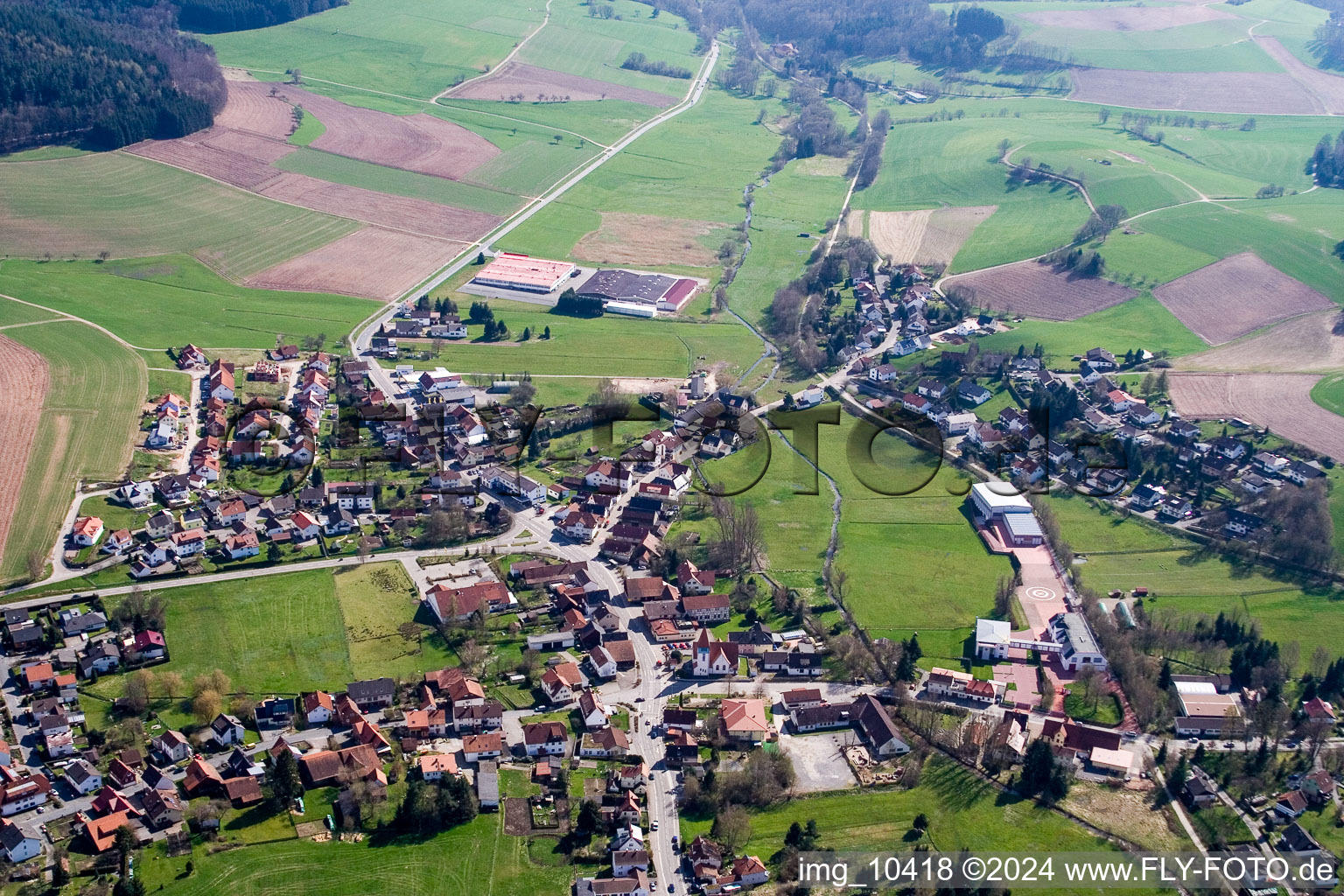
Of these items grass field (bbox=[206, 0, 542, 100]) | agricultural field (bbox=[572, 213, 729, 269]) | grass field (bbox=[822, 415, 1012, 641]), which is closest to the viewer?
grass field (bbox=[822, 415, 1012, 641])

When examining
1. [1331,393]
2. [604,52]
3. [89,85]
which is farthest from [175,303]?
[604,52]

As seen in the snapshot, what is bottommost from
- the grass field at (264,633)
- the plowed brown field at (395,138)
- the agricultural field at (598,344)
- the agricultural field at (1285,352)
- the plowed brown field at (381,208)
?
the grass field at (264,633)

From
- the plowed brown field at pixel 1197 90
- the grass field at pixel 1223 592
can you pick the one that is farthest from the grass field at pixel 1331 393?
the plowed brown field at pixel 1197 90

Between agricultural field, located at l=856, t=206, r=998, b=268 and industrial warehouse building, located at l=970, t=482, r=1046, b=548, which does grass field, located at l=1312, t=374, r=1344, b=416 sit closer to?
industrial warehouse building, located at l=970, t=482, r=1046, b=548

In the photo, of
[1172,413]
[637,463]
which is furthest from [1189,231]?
[637,463]

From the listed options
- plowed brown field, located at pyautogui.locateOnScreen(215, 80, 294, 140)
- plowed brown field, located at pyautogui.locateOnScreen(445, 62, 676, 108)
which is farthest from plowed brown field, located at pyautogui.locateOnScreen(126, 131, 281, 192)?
plowed brown field, located at pyautogui.locateOnScreen(445, 62, 676, 108)

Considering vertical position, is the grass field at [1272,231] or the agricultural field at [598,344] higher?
the grass field at [1272,231]

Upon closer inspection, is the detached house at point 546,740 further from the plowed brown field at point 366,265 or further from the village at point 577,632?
the plowed brown field at point 366,265

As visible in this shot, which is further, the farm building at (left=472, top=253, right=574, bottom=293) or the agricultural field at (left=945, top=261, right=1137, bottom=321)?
the farm building at (left=472, top=253, right=574, bottom=293)
